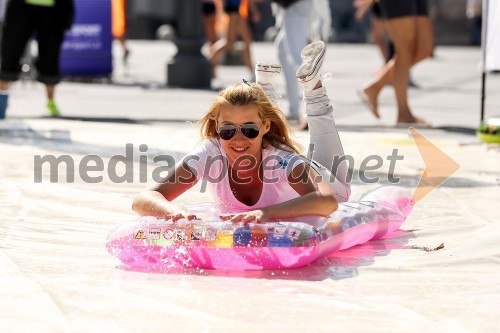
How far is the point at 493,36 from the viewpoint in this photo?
29.4 ft

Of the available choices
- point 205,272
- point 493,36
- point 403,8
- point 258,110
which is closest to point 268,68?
point 258,110

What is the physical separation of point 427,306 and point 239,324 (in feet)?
2.31

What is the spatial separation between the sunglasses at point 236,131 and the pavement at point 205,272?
0.62 metres

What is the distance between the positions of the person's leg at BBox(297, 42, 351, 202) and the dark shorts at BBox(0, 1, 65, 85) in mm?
5538

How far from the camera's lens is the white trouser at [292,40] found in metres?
9.75

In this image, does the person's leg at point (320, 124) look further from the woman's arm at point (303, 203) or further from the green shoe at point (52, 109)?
the green shoe at point (52, 109)

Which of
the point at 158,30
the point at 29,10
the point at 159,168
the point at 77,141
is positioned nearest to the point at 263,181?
the point at 159,168

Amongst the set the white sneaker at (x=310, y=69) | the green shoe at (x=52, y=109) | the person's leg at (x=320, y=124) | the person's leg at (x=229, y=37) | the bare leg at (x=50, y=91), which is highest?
the white sneaker at (x=310, y=69)

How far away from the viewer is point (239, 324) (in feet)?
12.1

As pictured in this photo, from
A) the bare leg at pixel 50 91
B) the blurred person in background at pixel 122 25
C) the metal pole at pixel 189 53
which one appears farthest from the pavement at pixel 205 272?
the blurred person in background at pixel 122 25

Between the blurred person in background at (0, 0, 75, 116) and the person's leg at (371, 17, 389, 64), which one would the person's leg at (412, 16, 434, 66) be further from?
the person's leg at (371, 17, 389, 64)

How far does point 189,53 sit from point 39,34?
3.46 metres

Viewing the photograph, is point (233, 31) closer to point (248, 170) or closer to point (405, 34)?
point (405, 34)

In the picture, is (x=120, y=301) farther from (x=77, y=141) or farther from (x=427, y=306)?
(x=77, y=141)
